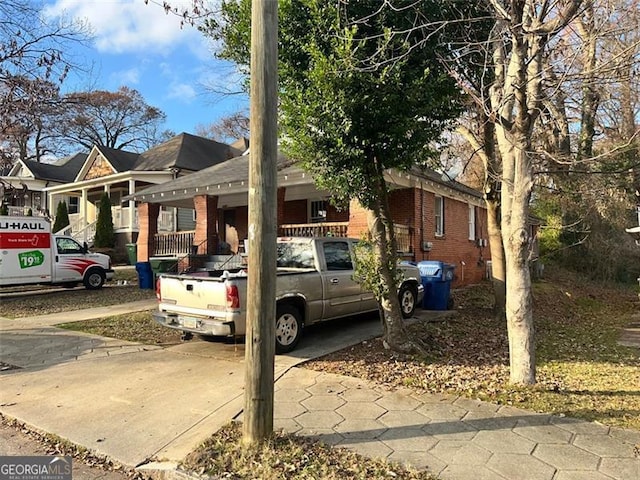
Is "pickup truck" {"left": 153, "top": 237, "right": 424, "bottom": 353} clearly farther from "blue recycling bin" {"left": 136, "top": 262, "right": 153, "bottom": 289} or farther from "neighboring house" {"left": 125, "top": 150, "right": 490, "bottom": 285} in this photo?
"blue recycling bin" {"left": 136, "top": 262, "right": 153, "bottom": 289}

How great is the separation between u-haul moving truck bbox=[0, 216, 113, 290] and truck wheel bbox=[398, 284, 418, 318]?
11953 mm

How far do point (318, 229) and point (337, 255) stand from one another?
6.67 m

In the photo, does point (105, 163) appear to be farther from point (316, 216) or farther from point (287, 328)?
point (287, 328)

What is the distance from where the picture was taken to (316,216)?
60.3 feet

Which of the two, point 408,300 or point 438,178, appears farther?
point 438,178

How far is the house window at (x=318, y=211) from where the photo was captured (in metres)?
18.0

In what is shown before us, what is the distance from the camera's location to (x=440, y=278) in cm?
1115

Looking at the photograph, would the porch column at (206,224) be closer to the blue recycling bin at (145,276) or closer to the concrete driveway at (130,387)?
the blue recycling bin at (145,276)

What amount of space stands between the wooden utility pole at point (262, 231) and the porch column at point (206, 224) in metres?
12.7

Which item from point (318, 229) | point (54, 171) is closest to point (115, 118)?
point (54, 171)

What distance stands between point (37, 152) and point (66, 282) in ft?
97.4

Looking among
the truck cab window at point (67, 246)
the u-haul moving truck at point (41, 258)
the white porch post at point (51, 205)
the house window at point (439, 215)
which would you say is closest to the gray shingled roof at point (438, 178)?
the house window at point (439, 215)

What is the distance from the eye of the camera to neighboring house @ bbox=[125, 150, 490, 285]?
45.1ft

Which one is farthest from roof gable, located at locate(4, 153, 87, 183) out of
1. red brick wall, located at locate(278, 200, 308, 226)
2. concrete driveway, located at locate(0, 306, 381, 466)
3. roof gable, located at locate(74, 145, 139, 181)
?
concrete driveway, located at locate(0, 306, 381, 466)
